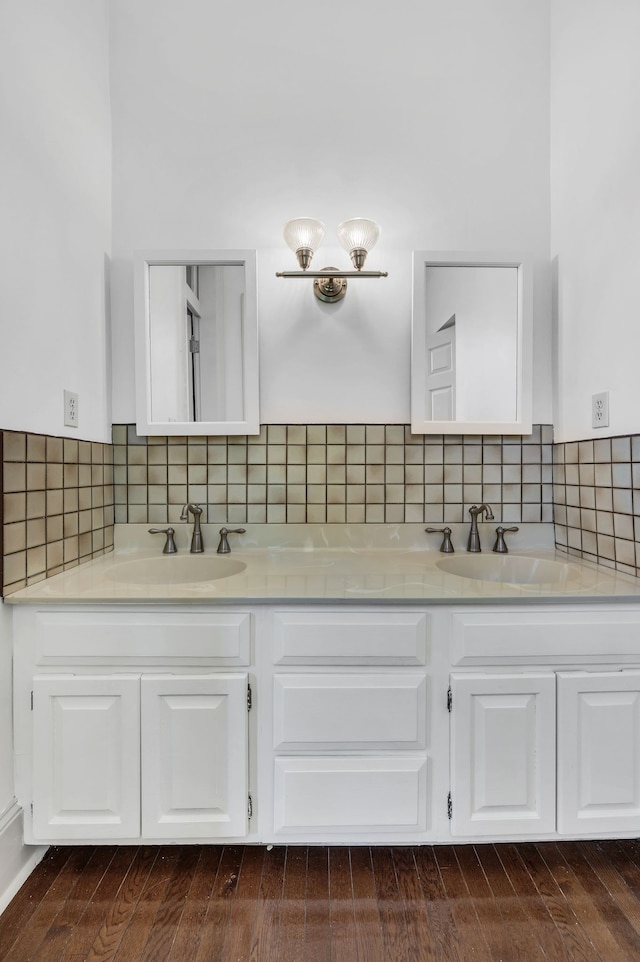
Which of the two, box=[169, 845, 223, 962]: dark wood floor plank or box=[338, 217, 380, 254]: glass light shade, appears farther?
box=[338, 217, 380, 254]: glass light shade

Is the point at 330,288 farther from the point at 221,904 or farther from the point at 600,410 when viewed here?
the point at 221,904

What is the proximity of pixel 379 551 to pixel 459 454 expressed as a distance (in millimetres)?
462

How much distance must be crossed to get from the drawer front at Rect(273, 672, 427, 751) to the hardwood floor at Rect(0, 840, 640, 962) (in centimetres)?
32

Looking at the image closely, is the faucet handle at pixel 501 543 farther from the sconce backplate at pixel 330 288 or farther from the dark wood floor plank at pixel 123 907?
the dark wood floor plank at pixel 123 907

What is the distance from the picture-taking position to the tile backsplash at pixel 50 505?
1142 millimetres

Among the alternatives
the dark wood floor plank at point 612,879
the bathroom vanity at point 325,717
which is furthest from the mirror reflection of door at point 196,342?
the dark wood floor plank at point 612,879

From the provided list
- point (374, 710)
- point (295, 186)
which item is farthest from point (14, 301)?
point (374, 710)

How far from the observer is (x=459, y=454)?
1691 millimetres

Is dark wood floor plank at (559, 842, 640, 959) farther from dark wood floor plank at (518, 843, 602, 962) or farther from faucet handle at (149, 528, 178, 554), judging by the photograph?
faucet handle at (149, 528, 178, 554)

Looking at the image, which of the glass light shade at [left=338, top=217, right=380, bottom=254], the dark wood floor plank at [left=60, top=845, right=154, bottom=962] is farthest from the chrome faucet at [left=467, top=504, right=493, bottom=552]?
the dark wood floor plank at [left=60, top=845, right=154, bottom=962]

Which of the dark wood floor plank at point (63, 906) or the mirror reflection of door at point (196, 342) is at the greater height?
the mirror reflection of door at point (196, 342)

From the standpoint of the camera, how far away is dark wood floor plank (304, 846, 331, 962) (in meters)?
0.96

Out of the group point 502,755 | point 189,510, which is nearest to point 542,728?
point 502,755

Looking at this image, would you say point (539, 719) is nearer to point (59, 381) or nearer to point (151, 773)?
point (151, 773)
